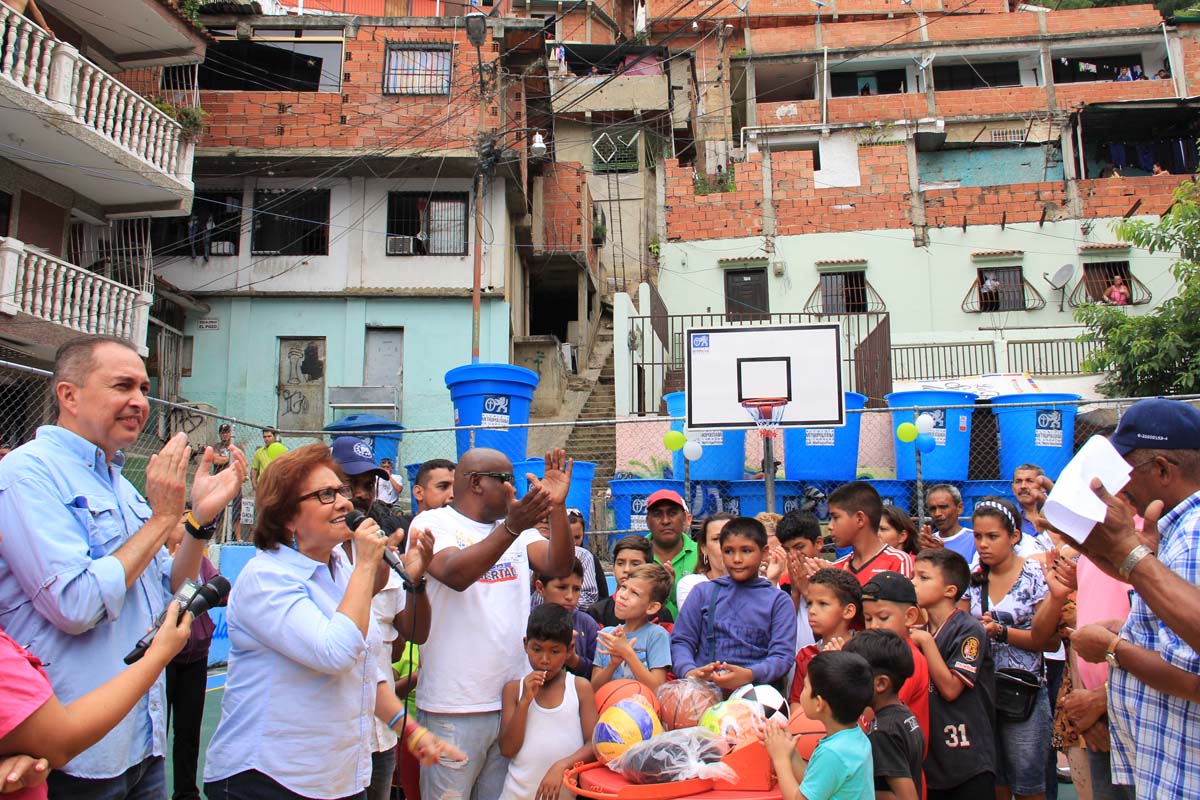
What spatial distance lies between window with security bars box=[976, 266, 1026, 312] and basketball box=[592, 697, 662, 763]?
21.0 m

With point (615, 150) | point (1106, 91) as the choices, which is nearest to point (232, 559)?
A: point (615, 150)

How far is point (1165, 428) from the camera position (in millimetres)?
2521

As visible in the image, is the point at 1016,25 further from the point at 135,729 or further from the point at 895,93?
the point at 135,729

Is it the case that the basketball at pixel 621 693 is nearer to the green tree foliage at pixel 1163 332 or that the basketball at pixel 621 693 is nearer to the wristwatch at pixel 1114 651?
the wristwatch at pixel 1114 651

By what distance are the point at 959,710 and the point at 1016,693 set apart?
2.24 ft

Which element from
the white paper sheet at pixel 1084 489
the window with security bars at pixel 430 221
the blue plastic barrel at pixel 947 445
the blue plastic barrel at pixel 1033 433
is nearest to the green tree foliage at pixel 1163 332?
the blue plastic barrel at pixel 1033 433

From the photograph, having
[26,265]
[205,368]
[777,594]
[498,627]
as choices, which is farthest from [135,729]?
[205,368]

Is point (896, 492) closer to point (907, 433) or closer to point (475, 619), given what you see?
point (907, 433)

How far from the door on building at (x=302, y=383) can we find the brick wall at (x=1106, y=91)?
22.1 metres

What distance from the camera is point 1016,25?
27125 mm

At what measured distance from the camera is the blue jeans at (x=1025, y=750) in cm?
442

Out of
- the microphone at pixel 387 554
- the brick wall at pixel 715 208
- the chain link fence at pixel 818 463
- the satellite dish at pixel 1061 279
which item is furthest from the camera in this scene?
the brick wall at pixel 715 208

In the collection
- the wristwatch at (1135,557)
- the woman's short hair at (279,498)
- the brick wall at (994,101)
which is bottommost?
the wristwatch at (1135,557)

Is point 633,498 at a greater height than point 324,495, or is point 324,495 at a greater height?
point 324,495
